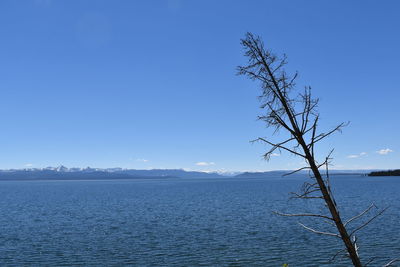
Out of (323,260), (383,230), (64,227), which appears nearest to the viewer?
(323,260)

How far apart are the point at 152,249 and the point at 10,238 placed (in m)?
25.1

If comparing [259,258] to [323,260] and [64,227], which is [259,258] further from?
[64,227]

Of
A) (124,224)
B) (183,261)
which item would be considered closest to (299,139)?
(183,261)

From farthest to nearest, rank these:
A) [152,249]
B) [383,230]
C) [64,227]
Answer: [64,227] → [383,230] → [152,249]

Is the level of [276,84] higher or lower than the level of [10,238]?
higher

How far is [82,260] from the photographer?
36094 millimetres

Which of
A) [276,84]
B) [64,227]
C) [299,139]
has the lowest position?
[64,227]

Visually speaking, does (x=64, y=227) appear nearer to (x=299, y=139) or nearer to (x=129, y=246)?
(x=129, y=246)

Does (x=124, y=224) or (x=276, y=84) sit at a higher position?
(x=276, y=84)

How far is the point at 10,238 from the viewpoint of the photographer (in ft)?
164

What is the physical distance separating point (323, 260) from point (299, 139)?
31727mm

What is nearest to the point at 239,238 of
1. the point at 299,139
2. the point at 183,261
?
the point at 183,261

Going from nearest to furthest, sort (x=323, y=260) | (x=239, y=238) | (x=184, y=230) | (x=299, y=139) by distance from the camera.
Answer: (x=299, y=139) < (x=323, y=260) < (x=239, y=238) < (x=184, y=230)

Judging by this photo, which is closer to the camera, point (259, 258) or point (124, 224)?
point (259, 258)
